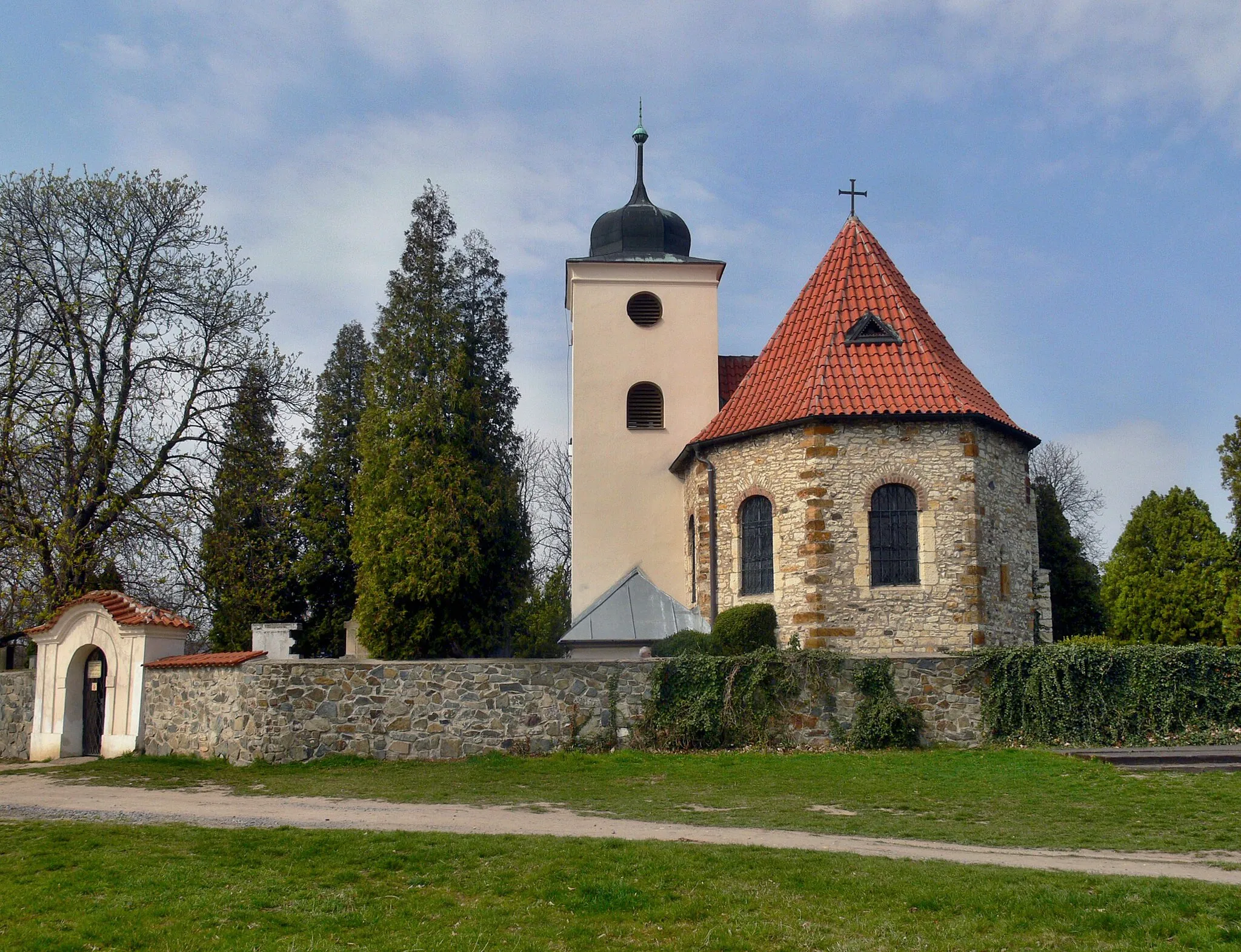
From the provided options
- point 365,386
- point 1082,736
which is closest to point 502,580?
point 365,386

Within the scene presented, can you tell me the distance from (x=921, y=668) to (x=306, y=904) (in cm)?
1117

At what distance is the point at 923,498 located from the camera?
18.6 m

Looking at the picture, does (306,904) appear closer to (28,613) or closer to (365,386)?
(28,613)

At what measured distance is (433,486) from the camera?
20.9m

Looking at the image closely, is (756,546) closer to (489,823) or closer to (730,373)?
(730,373)

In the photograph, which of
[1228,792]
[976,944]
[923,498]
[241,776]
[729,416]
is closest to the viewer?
[976,944]

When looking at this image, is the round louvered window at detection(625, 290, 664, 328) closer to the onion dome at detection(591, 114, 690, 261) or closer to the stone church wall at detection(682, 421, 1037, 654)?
the onion dome at detection(591, 114, 690, 261)

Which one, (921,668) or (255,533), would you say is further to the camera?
(255,533)

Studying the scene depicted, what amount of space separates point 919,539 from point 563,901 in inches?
483

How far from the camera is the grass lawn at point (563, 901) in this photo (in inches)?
270

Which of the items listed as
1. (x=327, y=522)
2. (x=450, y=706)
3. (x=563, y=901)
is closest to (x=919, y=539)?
(x=450, y=706)

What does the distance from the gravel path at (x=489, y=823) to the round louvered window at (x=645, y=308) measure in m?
14.6

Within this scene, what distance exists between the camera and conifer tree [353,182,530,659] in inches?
818

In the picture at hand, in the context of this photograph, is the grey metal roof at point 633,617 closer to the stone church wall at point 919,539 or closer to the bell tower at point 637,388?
the bell tower at point 637,388
